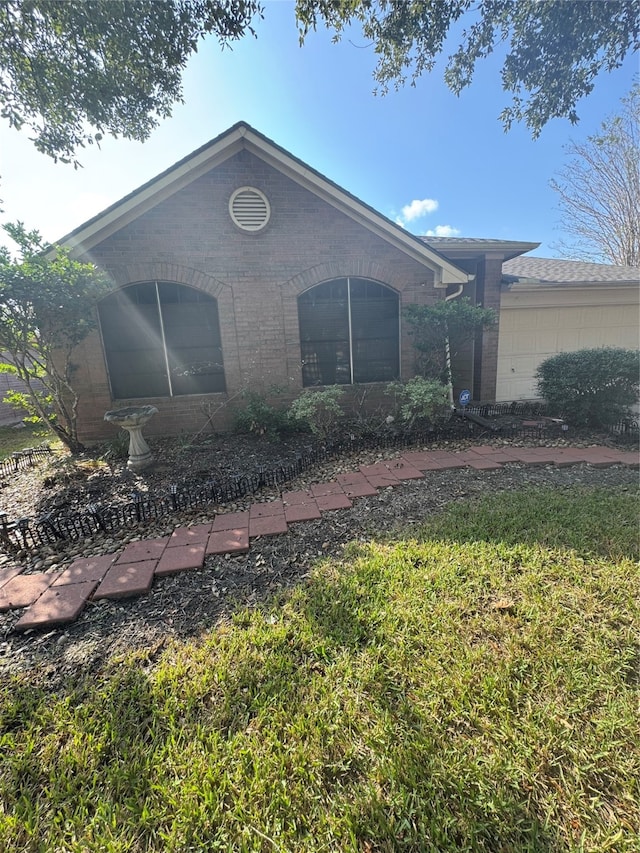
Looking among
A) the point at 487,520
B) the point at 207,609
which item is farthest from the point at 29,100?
the point at 487,520

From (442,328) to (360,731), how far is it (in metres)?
6.51

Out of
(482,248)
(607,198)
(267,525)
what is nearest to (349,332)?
(482,248)

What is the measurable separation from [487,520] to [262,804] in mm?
2920

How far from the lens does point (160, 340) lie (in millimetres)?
6977

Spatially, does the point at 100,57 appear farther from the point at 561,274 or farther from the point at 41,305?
the point at 561,274

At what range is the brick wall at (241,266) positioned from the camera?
21.6 ft

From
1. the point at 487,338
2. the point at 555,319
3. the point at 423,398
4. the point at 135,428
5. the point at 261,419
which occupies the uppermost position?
the point at 555,319

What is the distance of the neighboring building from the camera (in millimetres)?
9031

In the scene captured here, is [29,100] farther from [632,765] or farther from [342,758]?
[632,765]

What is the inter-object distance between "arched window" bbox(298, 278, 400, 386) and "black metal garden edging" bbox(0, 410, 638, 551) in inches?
75.2

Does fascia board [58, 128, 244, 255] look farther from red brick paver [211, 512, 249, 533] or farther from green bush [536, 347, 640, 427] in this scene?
green bush [536, 347, 640, 427]

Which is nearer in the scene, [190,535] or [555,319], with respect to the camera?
[190,535]

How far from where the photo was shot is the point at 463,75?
582cm

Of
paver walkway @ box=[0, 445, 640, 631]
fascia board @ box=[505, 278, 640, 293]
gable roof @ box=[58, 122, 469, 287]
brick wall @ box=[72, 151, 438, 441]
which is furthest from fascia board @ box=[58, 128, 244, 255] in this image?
fascia board @ box=[505, 278, 640, 293]
